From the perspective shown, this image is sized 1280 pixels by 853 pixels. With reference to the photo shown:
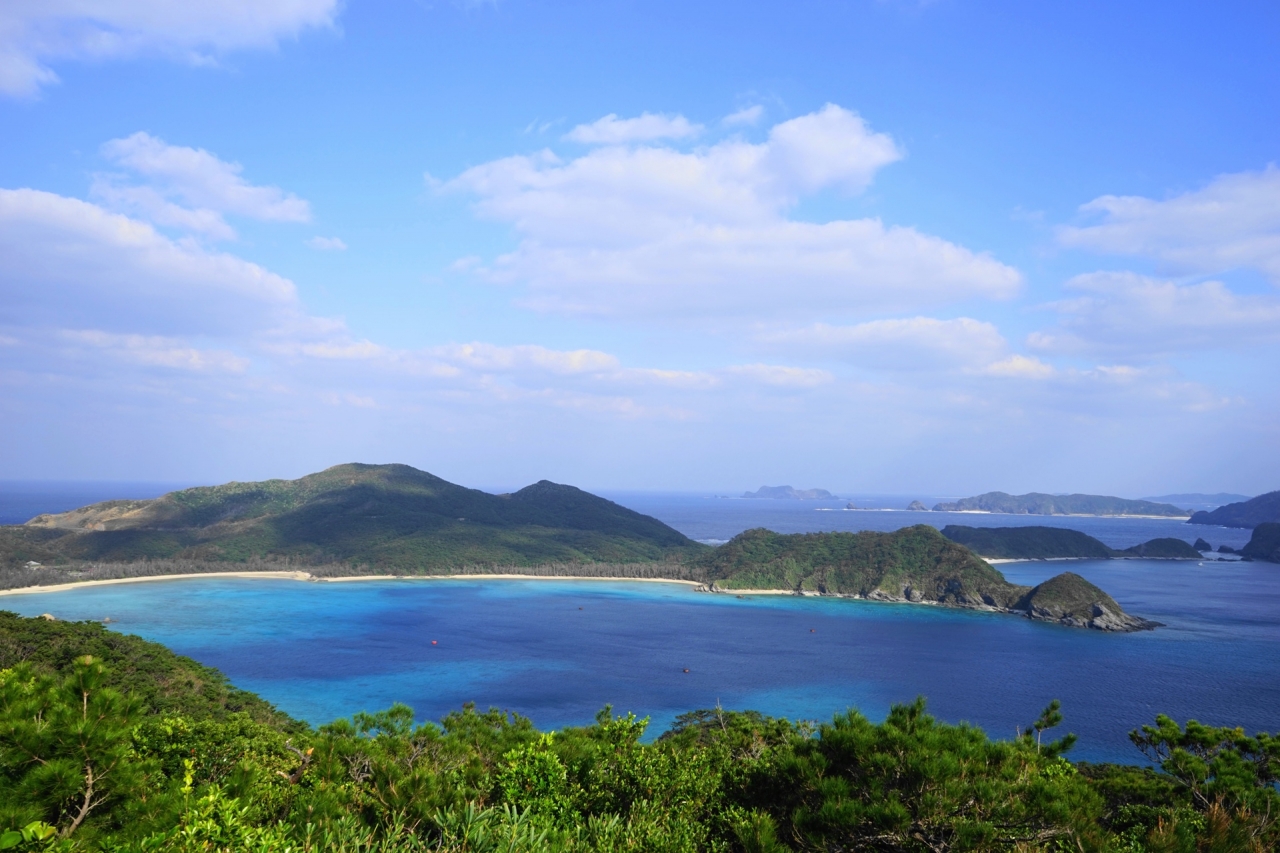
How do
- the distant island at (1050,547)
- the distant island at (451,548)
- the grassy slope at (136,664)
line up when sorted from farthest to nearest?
the distant island at (1050,547) < the distant island at (451,548) < the grassy slope at (136,664)

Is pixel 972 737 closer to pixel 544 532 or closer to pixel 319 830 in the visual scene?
pixel 319 830

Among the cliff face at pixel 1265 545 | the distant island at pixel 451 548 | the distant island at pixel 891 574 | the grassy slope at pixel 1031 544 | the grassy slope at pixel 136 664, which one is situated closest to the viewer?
the grassy slope at pixel 136 664

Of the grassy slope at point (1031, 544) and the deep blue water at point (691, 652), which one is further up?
the grassy slope at point (1031, 544)

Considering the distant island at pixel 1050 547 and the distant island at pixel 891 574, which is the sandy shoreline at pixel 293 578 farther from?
the distant island at pixel 1050 547

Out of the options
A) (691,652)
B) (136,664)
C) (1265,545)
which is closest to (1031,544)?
(1265,545)

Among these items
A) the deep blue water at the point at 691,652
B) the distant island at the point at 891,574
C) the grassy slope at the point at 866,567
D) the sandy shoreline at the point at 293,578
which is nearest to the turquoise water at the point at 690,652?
the deep blue water at the point at 691,652

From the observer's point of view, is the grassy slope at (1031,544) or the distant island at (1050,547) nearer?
the grassy slope at (1031,544)
